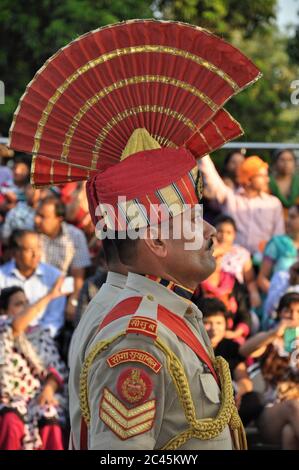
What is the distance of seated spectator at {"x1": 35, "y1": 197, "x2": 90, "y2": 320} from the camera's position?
8586 mm

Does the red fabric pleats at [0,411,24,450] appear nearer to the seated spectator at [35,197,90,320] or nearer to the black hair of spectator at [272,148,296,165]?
the seated spectator at [35,197,90,320]

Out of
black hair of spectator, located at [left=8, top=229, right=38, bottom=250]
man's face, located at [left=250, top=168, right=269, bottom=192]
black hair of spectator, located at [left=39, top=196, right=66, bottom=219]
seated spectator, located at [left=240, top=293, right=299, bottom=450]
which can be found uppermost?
man's face, located at [left=250, top=168, right=269, bottom=192]

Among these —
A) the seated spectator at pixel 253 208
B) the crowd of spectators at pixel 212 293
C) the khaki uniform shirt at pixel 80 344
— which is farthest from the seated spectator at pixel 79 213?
the khaki uniform shirt at pixel 80 344

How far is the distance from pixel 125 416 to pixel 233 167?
6584 mm

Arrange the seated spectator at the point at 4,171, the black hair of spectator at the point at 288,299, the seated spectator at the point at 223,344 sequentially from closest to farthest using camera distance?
the seated spectator at the point at 223,344, the black hair of spectator at the point at 288,299, the seated spectator at the point at 4,171

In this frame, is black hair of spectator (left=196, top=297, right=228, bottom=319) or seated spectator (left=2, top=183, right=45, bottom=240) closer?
black hair of spectator (left=196, top=297, right=228, bottom=319)

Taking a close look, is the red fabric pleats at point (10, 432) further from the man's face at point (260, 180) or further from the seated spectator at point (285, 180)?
→ the seated spectator at point (285, 180)

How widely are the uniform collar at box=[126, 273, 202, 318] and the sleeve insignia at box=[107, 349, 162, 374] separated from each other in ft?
0.95

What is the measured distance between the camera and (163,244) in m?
3.11

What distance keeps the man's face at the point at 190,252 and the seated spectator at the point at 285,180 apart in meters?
5.94

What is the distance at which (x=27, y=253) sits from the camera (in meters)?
8.03

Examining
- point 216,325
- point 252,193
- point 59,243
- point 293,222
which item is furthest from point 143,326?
point 252,193

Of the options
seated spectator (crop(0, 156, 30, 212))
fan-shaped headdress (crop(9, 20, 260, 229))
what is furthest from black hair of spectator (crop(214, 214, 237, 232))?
fan-shaped headdress (crop(9, 20, 260, 229))

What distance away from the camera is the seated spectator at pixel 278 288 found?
785 centimetres
